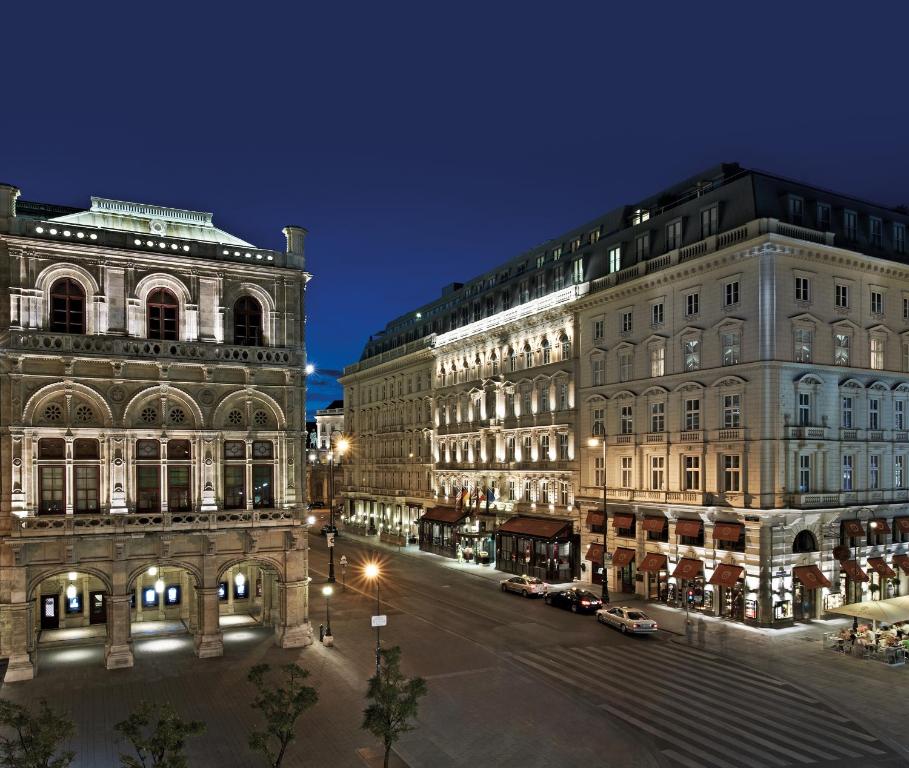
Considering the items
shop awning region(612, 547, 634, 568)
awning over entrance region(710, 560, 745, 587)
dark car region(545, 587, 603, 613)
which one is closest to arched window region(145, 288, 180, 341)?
dark car region(545, 587, 603, 613)

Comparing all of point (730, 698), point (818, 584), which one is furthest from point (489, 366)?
point (730, 698)

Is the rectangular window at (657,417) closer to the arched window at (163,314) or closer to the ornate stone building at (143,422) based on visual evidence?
the ornate stone building at (143,422)

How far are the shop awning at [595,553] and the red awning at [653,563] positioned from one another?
442 centimetres

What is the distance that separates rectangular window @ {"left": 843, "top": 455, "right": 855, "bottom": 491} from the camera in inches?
1953

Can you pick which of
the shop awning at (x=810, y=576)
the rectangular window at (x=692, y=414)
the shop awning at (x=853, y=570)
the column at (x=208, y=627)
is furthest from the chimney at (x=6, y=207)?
the shop awning at (x=853, y=570)

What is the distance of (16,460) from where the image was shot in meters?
36.8

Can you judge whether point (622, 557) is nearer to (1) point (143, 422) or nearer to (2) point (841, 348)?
(2) point (841, 348)

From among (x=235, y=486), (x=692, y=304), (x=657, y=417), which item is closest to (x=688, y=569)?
(x=657, y=417)

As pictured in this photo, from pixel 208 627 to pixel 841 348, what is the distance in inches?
1614

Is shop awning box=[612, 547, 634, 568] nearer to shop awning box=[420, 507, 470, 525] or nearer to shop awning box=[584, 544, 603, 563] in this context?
shop awning box=[584, 544, 603, 563]

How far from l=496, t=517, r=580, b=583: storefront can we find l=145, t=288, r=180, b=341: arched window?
34600 millimetres

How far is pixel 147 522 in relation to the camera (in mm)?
38625

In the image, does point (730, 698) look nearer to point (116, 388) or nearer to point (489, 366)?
point (116, 388)

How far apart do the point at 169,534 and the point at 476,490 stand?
133 ft
